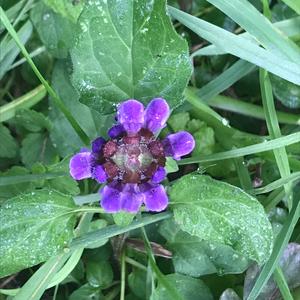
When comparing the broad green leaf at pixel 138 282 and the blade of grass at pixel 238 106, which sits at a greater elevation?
the blade of grass at pixel 238 106

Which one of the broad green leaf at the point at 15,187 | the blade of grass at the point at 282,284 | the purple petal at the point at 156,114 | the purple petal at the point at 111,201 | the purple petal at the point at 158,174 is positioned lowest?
the blade of grass at the point at 282,284

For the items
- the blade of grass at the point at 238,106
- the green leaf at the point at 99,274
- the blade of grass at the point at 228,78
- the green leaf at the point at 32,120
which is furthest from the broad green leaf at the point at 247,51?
the green leaf at the point at 99,274

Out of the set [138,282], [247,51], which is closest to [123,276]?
[138,282]

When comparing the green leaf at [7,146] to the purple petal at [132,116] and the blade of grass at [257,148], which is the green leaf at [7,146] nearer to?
the blade of grass at [257,148]

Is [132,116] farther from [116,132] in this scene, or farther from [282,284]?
[282,284]

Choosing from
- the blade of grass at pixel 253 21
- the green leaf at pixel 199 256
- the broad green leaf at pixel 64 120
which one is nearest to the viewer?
the blade of grass at pixel 253 21

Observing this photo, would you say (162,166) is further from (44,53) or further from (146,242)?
(44,53)

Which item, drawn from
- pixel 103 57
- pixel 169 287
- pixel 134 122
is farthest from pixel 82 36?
pixel 169 287
